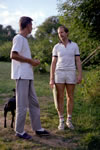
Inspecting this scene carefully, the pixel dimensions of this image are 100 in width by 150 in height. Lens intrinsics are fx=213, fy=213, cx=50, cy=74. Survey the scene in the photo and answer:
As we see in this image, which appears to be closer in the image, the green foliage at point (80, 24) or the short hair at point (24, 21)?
the short hair at point (24, 21)

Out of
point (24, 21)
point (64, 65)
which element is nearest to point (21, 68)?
point (24, 21)

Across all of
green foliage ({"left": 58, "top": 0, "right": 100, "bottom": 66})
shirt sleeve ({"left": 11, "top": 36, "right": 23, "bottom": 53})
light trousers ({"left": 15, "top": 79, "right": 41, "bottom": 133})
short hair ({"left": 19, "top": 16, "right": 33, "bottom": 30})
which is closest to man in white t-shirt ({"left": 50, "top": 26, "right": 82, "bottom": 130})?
light trousers ({"left": 15, "top": 79, "right": 41, "bottom": 133})

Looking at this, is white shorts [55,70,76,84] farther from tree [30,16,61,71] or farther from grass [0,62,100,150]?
tree [30,16,61,71]

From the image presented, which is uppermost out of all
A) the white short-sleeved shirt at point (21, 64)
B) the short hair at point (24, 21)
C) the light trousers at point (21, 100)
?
the short hair at point (24, 21)

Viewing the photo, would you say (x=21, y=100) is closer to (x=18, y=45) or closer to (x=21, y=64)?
(x=21, y=64)

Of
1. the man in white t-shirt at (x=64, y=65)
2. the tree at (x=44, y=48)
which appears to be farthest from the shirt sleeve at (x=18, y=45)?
the tree at (x=44, y=48)

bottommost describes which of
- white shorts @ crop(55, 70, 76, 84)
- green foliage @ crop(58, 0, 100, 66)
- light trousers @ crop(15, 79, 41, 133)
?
light trousers @ crop(15, 79, 41, 133)

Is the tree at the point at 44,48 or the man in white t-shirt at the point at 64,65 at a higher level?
the tree at the point at 44,48

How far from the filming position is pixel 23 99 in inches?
133

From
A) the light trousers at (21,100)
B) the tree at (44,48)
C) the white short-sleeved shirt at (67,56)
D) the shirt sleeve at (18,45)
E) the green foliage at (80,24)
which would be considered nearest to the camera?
the shirt sleeve at (18,45)

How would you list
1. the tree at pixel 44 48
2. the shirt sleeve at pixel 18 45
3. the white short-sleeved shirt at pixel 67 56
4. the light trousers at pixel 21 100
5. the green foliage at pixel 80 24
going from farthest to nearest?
the tree at pixel 44 48 → the green foliage at pixel 80 24 → the white short-sleeved shirt at pixel 67 56 → the light trousers at pixel 21 100 → the shirt sleeve at pixel 18 45

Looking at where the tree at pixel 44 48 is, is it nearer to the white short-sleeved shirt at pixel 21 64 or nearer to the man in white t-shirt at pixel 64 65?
the man in white t-shirt at pixel 64 65

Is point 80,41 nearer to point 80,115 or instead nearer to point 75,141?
point 80,115

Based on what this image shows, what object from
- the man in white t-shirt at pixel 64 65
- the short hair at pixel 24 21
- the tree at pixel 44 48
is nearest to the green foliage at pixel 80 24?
the tree at pixel 44 48
